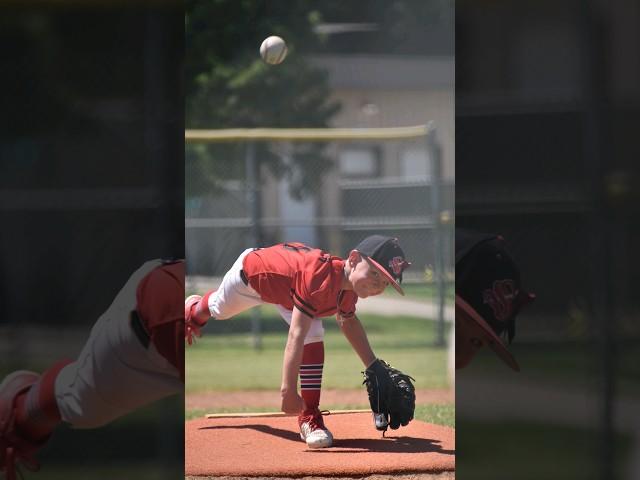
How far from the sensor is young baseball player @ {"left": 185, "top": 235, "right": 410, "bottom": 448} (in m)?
4.62

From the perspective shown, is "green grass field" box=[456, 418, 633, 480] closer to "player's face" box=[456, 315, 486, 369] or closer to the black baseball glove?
"player's face" box=[456, 315, 486, 369]

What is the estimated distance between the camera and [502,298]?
14.1ft

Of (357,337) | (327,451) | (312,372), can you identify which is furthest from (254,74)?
(327,451)

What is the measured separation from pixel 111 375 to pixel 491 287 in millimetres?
1777

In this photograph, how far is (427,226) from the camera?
5492mm

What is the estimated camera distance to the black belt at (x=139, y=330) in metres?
3.99

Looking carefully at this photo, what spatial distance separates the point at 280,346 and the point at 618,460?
1.91 metres

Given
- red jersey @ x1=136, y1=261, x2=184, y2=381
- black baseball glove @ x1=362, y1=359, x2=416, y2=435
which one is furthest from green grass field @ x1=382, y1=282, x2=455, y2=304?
red jersey @ x1=136, y1=261, x2=184, y2=381

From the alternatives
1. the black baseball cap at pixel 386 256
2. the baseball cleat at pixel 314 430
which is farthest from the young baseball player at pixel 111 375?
the black baseball cap at pixel 386 256

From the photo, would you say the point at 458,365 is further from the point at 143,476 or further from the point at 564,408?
the point at 143,476

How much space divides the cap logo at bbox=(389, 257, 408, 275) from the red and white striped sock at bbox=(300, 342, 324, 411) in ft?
1.72

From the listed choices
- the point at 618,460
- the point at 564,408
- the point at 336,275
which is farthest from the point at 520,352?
the point at 336,275

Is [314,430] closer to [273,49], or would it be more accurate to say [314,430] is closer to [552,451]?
[552,451]

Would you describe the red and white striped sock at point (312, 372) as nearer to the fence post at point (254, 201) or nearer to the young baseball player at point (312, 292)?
the young baseball player at point (312, 292)
